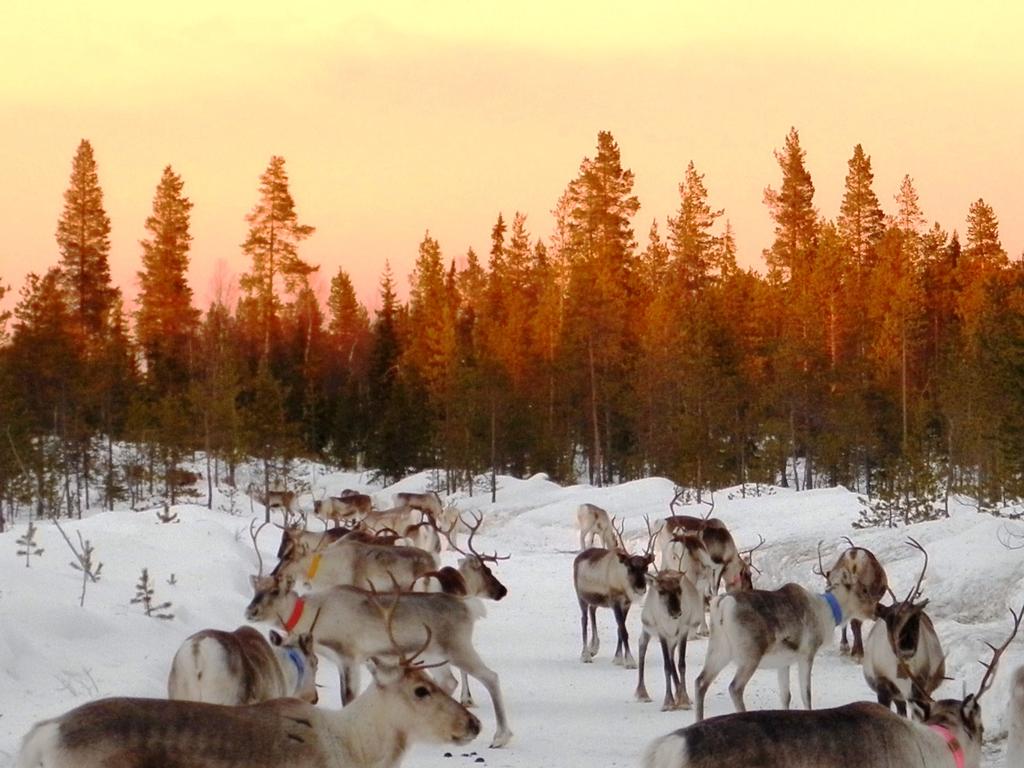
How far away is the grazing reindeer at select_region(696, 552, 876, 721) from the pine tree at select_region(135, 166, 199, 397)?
54.7 metres

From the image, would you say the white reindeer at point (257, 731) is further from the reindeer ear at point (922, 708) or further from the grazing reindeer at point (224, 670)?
the reindeer ear at point (922, 708)

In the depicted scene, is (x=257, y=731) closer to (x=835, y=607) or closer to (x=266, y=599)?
(x=266, y=599)

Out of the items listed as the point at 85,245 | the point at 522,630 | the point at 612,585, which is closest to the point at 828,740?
the point at 612,585

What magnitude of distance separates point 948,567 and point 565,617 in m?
5.37

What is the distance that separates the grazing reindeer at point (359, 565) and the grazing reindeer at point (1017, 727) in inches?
307

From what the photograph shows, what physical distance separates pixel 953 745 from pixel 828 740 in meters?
0.91

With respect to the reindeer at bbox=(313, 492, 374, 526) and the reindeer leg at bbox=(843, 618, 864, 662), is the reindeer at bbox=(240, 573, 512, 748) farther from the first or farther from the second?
the reindeer at bbox=(313, 492, 374, 526)

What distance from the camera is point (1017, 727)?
754cm

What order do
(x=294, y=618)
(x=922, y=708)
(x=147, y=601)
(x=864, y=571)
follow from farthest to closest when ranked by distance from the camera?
(x=864, y=571)
(x=147, y=601)
(x=294, y=618)
(x=922, y=708)

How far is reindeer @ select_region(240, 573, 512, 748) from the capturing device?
10320 mm

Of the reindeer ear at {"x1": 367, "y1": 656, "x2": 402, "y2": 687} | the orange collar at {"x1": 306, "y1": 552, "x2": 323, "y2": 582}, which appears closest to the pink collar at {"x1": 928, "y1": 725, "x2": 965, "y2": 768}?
the reindeer ear at {"x1": 367, "y1": 656, "x2": 402, "y2": 687}

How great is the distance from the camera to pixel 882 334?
5119cm

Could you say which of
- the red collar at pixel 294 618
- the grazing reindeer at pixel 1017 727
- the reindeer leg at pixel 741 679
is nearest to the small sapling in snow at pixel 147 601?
the red collar at pixel 294 618

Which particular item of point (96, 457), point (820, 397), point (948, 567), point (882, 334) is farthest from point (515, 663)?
point (882, 334)
